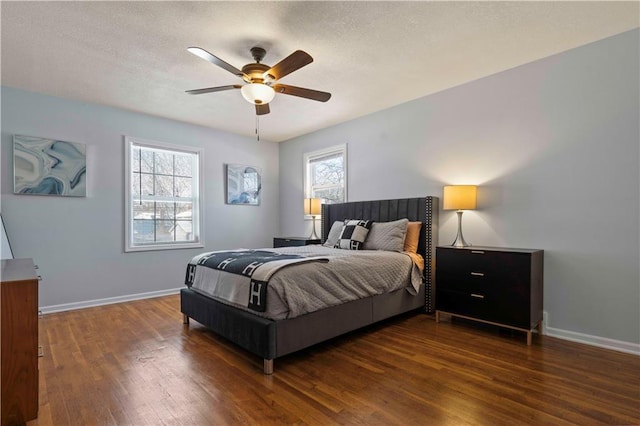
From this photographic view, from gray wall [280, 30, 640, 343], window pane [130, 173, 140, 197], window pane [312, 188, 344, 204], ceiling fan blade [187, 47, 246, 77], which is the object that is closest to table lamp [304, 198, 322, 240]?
window pane [312, 188, 344, 204]

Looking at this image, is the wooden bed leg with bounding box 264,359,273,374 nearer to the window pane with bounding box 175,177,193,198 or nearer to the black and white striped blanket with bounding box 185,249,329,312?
the black and white striped blanket with bounding box 185,249,329,312

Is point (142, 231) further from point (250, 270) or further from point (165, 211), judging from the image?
point (250, 270)

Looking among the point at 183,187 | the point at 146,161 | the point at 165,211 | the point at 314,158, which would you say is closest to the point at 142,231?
the point at 165,211

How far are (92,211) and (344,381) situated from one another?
3746mm

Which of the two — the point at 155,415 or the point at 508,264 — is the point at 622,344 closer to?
the point at 508,264

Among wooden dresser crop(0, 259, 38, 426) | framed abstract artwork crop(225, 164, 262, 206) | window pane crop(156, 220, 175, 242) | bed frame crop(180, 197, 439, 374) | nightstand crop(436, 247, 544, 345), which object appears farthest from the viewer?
framed abstract artwork crop(225, 164, 262, 206)

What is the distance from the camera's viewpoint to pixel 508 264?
A: 284cm

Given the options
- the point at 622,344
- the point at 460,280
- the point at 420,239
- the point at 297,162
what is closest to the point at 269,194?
the point at 297,162

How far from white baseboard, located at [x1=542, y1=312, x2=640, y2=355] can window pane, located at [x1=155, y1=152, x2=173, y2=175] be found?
493 centimetres

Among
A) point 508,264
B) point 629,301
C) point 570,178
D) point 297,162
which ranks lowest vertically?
point 629,301

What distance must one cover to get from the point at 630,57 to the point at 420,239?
234 centimetres

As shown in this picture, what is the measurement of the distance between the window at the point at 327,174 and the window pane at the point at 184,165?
1831mm

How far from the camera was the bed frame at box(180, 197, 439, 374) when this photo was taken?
2.31 meters

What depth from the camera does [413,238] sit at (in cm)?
376
